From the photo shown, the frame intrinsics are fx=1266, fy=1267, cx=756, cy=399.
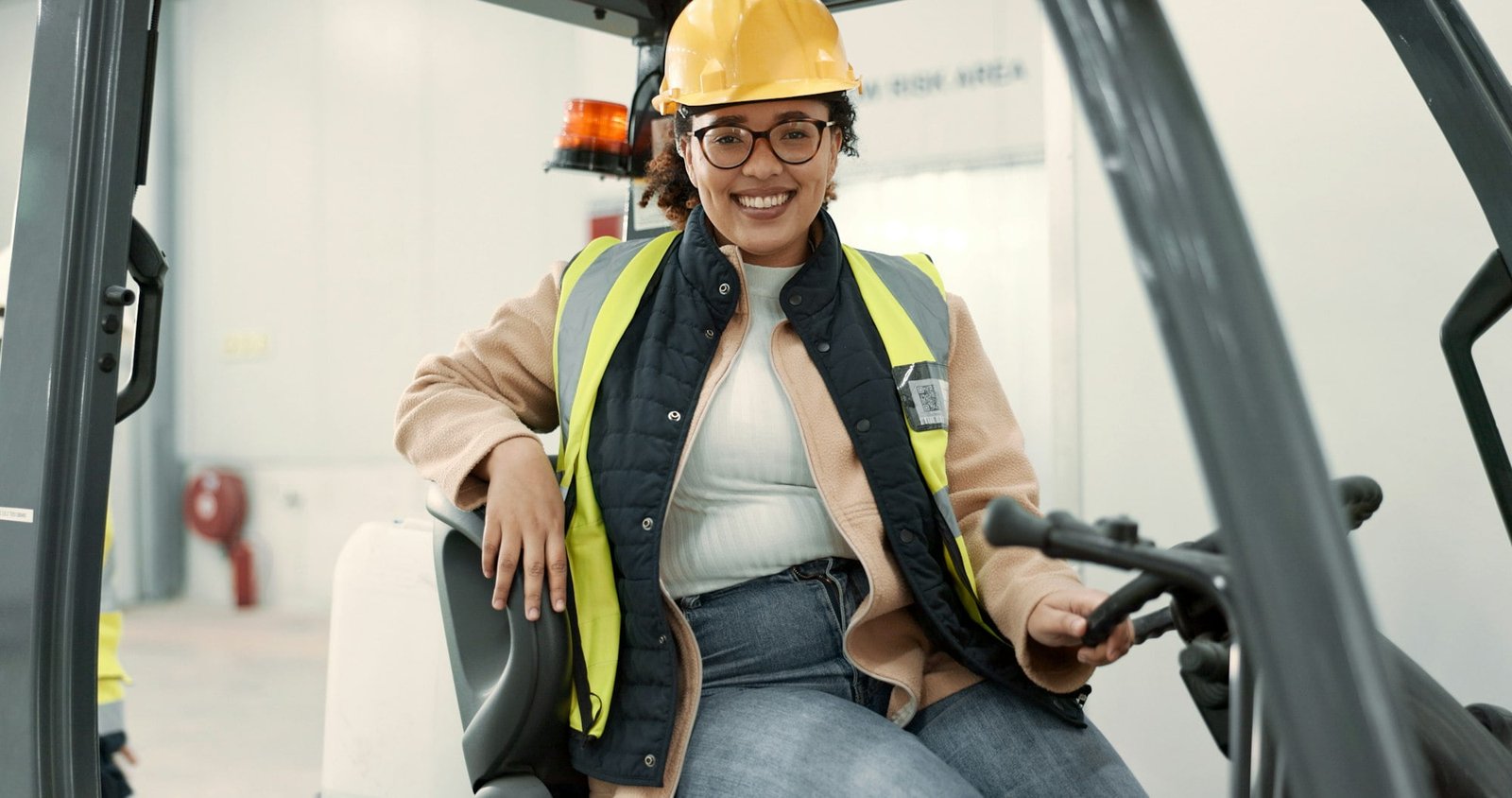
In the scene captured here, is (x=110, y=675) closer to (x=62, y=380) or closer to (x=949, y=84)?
(x=62, y=380)

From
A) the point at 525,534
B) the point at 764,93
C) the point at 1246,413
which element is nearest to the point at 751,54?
the point at 764,93

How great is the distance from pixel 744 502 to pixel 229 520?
20.3 feet

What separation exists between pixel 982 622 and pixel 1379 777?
101 cm

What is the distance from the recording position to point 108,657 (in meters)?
2.66

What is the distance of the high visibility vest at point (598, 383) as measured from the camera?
5.18ft

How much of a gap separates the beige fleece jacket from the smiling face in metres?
0.05

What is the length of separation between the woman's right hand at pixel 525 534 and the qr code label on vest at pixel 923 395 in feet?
1.55

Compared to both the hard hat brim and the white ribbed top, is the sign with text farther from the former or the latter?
the white ribbed top

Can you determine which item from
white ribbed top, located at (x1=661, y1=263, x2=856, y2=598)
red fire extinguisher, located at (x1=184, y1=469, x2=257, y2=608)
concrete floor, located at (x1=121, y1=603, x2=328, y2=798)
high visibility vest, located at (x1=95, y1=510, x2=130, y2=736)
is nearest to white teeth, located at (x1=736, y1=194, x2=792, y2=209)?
white ribbed top, located at (x1=661, y1=263, x2=856, y2=598)

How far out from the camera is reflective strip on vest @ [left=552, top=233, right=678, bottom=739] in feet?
5.15

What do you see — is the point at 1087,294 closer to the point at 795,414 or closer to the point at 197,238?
the point at 795,414

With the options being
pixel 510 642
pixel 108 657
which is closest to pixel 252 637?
pixel 108 657

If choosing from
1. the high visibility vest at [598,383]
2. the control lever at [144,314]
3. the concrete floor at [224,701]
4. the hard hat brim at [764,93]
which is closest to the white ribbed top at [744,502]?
the high visibility vest at [598,383]

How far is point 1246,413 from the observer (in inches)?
27.5
